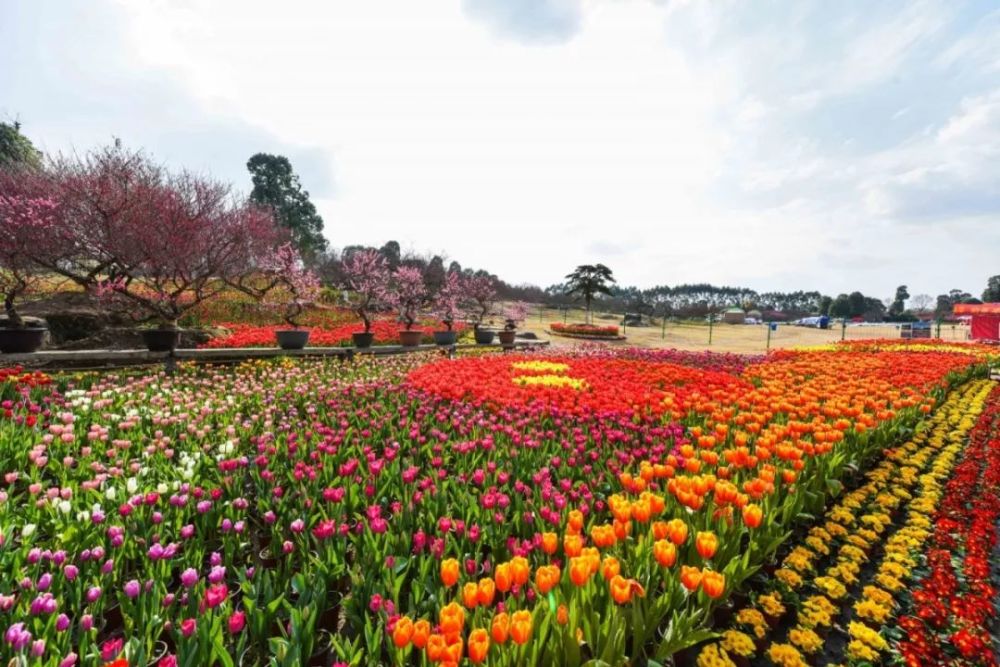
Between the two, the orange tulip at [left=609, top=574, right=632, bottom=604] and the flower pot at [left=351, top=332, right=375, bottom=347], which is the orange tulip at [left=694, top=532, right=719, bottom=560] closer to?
the orange tulip at [left=609, top=574, right=632, bottom=604]

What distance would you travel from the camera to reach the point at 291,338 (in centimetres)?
1273

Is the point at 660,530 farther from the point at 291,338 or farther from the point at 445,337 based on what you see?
the point at 445,337

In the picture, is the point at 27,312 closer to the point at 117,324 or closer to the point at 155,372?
the point at 117,324

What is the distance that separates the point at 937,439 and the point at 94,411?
32.4 feet

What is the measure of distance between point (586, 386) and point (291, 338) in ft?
26.2

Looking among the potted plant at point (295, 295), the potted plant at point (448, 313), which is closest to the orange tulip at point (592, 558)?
the potted plant at point (295, 295)

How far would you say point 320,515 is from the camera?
3.24 metres

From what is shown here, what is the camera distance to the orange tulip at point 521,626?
1618 millimetres

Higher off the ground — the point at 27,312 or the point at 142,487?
the point at 27,312

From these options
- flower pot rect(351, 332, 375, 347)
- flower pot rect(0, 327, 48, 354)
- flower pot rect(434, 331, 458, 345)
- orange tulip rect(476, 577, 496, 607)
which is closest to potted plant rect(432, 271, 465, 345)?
flower pot rect(434, 331, 458, 345)

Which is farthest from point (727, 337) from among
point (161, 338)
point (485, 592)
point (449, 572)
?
point (485, 592)

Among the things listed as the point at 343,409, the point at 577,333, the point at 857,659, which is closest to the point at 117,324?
the point at 343,409

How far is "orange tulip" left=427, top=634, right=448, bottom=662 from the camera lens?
1.52 m

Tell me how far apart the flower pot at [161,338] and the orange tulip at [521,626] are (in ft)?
34.6
